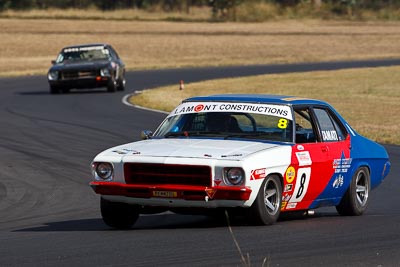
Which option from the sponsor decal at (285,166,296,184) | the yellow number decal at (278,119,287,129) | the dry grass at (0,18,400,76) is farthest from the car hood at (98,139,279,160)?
the dry grass at (0,18,400,76)

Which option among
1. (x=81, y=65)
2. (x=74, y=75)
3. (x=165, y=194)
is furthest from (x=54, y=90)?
(x=165, y=194)

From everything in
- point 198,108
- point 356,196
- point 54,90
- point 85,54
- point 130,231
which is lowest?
point 54,90

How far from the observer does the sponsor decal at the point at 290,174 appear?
9.78m

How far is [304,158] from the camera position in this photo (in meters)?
10.1

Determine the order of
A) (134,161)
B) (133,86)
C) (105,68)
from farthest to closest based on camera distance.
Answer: (133,86)
(105,68)
(134,161)

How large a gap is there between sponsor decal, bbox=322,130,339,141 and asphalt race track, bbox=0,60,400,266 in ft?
2.51

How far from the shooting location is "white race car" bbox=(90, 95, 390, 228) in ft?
30.4

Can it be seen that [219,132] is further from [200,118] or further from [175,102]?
[175,102]

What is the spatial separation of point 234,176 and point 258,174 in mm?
223

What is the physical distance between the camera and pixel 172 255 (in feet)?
26.6

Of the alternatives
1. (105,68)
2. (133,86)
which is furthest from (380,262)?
(133,86)

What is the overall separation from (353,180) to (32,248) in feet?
12.0

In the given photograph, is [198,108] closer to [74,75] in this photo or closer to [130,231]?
[130,231]

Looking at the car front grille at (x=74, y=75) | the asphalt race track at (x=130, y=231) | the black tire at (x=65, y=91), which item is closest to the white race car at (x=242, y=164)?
the asphalt race track at (x=130, y=231)
